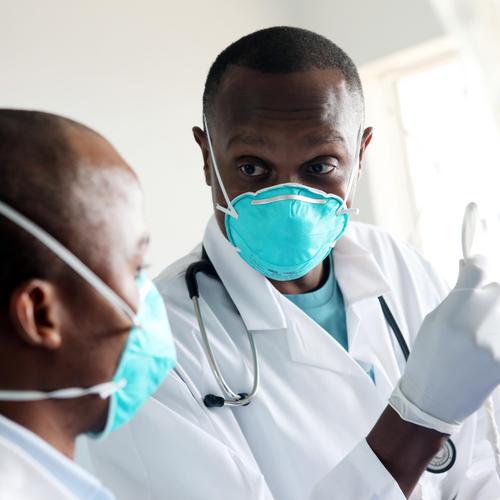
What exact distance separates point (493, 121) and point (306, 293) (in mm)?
646

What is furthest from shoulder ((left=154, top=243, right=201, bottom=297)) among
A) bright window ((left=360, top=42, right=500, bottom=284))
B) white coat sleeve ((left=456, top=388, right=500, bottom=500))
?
→ bright window ((left=360, top=42, right=500, bottom=284))

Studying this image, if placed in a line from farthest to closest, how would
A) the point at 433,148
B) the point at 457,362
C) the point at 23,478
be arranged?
the point at 433,148 < the point at 457,362 < the point at 23,478

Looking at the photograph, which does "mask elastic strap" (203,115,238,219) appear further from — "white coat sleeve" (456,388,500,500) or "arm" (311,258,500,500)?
"white coat sleeve" (456,388,500,500)

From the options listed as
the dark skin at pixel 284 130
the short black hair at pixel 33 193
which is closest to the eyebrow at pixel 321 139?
the dark skin at pixel 284 130

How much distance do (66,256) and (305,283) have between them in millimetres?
763

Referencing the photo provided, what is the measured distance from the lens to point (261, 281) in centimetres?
136

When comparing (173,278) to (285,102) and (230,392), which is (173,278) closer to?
(230,392)

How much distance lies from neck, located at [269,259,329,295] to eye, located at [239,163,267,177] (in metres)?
0.23

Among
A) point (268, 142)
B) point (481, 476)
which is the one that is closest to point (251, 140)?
point (268, 142)

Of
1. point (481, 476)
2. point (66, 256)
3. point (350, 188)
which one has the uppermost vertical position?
point (66, 256)

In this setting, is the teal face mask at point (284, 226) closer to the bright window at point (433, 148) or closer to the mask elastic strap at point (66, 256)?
the mask elastic strap at point (66, 256)

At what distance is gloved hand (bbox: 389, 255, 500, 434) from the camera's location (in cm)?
103

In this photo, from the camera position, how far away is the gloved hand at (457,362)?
1030 mm

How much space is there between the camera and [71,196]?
763mm
